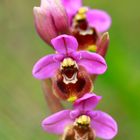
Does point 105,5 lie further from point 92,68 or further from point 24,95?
point 92,68

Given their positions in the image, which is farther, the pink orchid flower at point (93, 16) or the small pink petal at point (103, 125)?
the pink orchid flower at point (93, 16)

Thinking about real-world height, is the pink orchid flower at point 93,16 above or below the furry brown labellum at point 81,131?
above

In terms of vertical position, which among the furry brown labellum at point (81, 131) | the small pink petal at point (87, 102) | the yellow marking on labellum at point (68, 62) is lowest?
the furry brown labellum at point (81, 131)

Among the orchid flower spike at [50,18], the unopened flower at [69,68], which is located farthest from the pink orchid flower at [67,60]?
the orchid flower spike at [50,18]

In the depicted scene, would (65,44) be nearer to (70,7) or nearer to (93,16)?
(70,7)

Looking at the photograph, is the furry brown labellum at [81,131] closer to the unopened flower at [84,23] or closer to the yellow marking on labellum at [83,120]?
the yellow marking on labellum at [83,120]

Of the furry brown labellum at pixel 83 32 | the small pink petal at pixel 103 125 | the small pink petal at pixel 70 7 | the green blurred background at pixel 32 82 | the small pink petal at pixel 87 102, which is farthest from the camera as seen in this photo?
Answer: the green blurred background at pixel 32 82

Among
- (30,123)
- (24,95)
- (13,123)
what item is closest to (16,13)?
(24,95)
